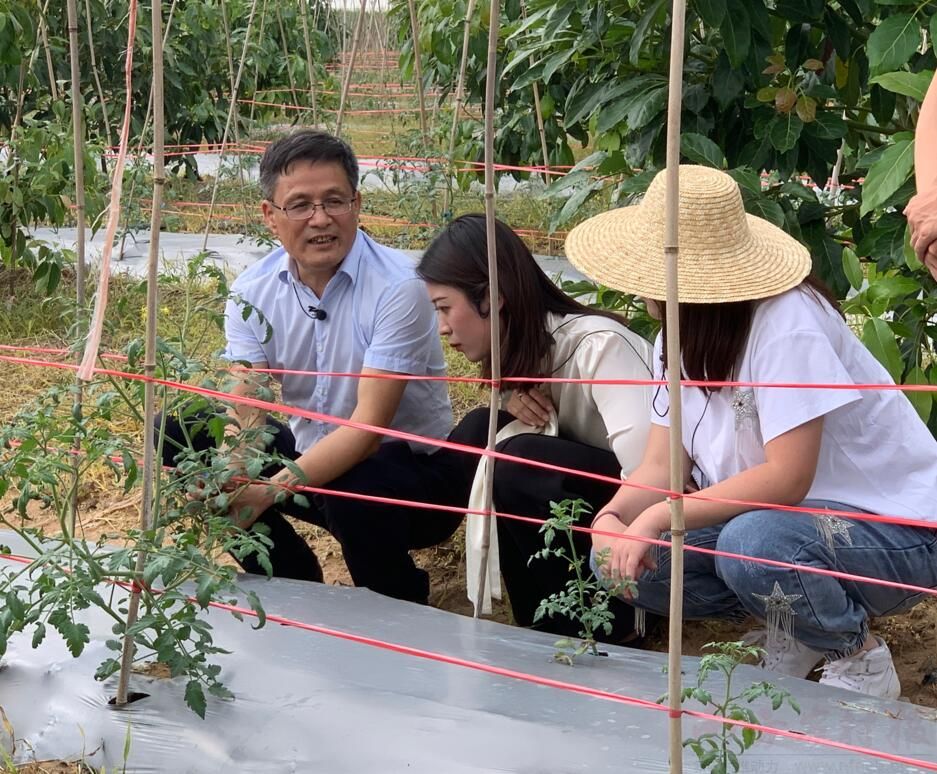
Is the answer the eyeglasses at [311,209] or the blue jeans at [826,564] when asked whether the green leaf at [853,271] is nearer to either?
the blue jeans at [826,564]

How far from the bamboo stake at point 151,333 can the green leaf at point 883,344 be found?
1.04 metres

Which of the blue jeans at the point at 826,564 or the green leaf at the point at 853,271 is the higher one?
the green leaf at the point at 853,271

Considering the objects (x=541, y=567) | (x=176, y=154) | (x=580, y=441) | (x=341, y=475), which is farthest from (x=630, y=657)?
(x=176, y=154)

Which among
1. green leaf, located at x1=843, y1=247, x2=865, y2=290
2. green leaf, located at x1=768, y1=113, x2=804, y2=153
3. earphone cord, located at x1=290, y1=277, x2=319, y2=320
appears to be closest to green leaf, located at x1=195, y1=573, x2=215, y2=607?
earphone cord, located at x1=290, y1=277, x2=319, y2=320

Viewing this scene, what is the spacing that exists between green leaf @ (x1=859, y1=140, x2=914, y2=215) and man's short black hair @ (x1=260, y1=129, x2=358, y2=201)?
848 millimetres

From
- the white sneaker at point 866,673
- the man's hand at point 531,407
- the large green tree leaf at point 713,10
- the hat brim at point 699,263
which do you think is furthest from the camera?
the man's hand at point 531,407

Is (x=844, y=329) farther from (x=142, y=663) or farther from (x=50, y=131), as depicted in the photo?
(x=50, y=131)

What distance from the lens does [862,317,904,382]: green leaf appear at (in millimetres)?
1859

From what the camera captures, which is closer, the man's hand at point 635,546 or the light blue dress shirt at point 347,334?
the man's hand at point 635,546

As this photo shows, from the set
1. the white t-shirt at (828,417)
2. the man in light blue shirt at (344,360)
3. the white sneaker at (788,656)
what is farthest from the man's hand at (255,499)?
the white sneaker at (788,656)

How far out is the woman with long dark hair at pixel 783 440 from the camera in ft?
5.25

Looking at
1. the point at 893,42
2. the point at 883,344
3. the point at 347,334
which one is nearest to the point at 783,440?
the point at 883,344

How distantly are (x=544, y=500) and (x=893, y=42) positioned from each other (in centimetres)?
82

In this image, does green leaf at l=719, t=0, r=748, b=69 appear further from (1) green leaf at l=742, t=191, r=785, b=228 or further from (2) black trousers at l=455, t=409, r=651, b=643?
(2) black trousers at l=455, t=409, r=651, b=643
